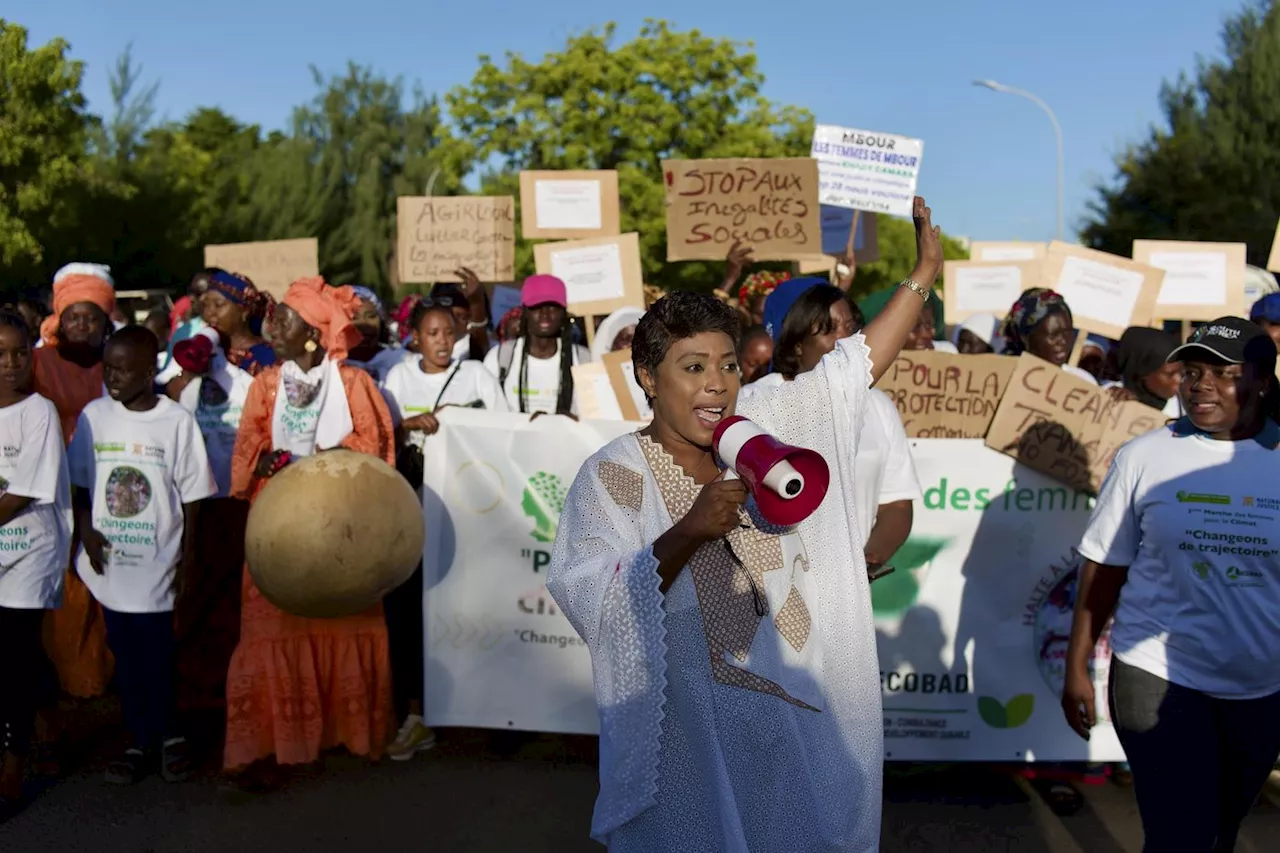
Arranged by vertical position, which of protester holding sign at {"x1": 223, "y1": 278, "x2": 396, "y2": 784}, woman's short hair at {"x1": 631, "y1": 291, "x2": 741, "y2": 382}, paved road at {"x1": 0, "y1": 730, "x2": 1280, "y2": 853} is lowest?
paved road at {"x1": 0, "y1": 730, "x2": 1280, "y2": 853}

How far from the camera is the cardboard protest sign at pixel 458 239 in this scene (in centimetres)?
911

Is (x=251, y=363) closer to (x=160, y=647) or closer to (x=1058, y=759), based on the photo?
(x=160, y=647)

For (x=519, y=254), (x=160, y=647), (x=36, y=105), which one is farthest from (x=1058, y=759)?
(x=519, y=254)

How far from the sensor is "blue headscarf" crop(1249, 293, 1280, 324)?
6.06 metres

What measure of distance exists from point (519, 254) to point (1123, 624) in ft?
118

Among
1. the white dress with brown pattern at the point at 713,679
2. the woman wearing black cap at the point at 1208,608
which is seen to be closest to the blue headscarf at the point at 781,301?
the woman wearing black cap at the point at 1208,608

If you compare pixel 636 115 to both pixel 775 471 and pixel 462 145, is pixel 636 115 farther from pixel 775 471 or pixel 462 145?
pixel 775 471

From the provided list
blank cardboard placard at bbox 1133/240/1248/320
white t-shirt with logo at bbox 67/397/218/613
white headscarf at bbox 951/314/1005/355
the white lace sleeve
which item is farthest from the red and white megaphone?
blank cardboard placard at bbox 1133/240/1248/320

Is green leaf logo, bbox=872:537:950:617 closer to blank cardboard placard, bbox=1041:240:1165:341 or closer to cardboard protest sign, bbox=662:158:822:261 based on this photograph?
blank cardboard placard, bbox=1041:240:1165:341

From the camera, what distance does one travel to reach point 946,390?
5.60 metres

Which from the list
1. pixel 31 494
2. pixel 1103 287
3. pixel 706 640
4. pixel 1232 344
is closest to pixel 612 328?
pixel 1103 287

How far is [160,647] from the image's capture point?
17.9 ft

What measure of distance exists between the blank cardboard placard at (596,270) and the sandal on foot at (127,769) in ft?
12.5

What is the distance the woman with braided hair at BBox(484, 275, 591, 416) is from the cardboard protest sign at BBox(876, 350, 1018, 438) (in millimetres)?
1640
